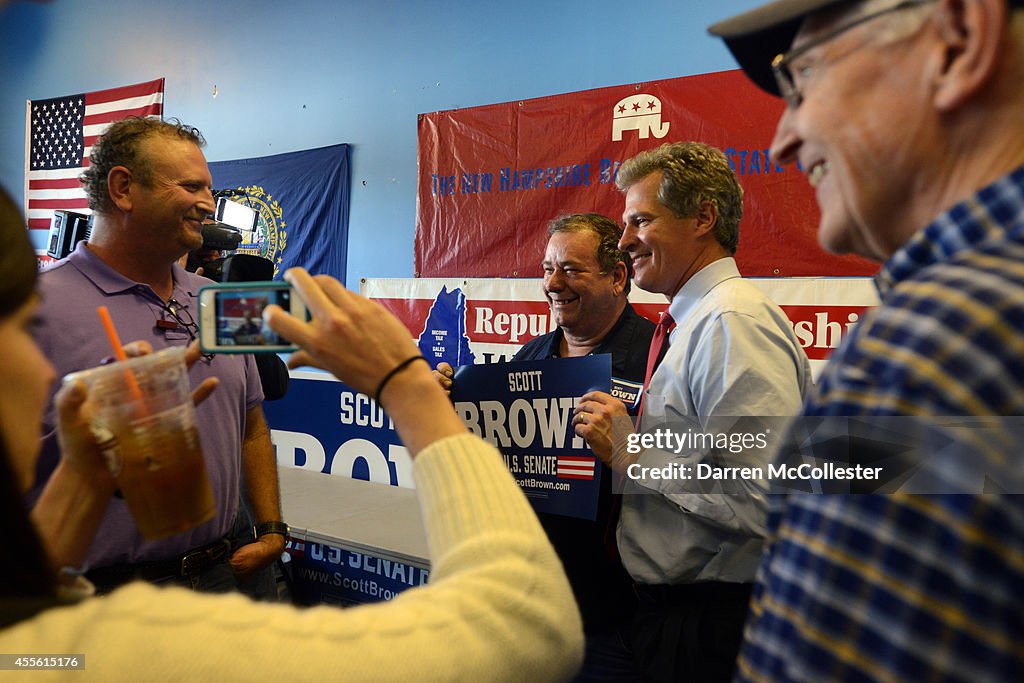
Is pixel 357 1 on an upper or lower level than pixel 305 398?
upper

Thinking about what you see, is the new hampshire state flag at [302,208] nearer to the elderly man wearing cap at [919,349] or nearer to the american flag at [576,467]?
the american flag at [576,467]

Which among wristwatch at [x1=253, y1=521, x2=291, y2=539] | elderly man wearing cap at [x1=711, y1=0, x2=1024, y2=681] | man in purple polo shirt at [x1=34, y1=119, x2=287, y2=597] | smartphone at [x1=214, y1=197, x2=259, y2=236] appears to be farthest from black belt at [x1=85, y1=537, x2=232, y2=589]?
smartphone at [x1=214, y1=197, x2=259, y2=236]

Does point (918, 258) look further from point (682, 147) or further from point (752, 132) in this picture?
point (752, 132)

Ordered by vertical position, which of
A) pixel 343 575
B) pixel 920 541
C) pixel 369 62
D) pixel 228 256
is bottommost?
pixel 343 575

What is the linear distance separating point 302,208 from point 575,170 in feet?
6.12

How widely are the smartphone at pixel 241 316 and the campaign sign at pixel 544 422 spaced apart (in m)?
0.98

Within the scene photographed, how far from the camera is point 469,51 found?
12.1 ft

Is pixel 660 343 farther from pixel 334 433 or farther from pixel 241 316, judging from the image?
pixel 334 433

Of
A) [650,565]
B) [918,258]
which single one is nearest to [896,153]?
[918,258]

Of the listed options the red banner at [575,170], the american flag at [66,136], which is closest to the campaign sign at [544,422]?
the red banner at [575,170]

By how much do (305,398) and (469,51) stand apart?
212cm

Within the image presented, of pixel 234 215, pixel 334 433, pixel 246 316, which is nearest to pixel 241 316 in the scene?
pixel 246 316

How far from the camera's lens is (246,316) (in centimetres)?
89

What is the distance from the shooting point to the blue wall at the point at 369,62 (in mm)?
3197
